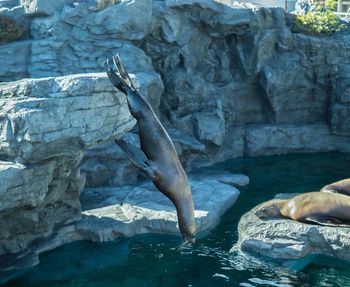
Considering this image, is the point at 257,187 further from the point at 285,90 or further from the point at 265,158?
the point at 285,90

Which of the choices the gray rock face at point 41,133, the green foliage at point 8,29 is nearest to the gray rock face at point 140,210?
the gray rock face at point 41,133

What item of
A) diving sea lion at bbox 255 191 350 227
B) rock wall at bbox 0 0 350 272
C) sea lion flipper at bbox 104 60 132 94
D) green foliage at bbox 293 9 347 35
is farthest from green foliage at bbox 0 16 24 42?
sea lion flipper at bbox 104 60 132 94

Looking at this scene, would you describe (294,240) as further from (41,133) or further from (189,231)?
(41,133)

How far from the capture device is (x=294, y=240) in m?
8.81

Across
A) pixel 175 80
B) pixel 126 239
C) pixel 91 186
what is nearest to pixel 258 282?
pixel 126 239

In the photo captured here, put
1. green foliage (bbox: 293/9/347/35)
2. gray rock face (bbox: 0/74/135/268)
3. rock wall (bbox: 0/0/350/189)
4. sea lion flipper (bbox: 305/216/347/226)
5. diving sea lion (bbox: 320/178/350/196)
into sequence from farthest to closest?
green foliage (bbox: 293/9/347/35) < rock wall (bbox: 0/0/350/189) < diving sea lion (bbox: 320/178/350/196) < sea lion flipper (bbox: 305/216/347/226) < gray rock face (bbox: 0/74/135/268)

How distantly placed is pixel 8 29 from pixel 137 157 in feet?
29.2

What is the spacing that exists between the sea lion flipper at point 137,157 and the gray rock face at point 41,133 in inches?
114

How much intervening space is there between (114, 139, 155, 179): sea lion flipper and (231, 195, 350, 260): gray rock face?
405 centimetres

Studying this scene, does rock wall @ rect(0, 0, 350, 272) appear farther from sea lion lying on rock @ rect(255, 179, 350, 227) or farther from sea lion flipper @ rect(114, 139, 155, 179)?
sea lion flipper @ rect(114, 139, 155, 179)

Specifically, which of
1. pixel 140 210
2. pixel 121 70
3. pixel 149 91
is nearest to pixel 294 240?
pixel 140 210

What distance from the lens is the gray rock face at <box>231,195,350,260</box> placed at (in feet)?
28.4

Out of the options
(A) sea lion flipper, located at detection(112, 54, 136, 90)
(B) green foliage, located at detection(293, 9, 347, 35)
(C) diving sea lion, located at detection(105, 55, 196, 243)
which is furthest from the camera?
(B) green foliage, located at detection(293, 9, 347, 35)

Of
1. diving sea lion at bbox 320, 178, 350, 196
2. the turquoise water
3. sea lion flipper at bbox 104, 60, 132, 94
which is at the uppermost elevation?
sea lion flipper at bbox 104, 60, 132, 94
